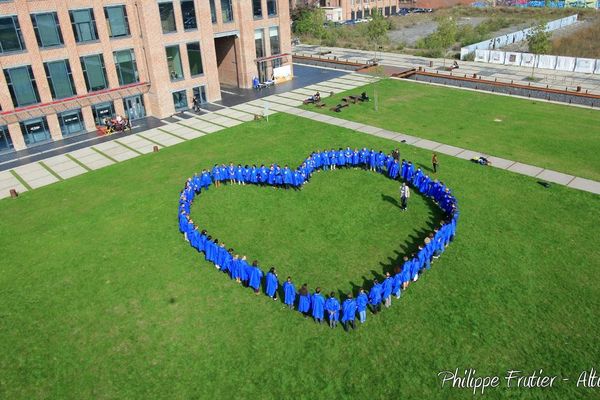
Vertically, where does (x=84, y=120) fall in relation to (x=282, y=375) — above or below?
above

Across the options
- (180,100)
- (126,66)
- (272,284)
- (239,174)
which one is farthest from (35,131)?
(272,284)

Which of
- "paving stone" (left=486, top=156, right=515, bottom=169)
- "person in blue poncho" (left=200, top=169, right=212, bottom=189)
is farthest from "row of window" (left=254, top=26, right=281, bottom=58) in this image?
"paving stone" (left=486, top=156, right=515, bottom=169)

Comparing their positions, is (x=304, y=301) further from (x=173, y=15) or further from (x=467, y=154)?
(x=173, y=15)

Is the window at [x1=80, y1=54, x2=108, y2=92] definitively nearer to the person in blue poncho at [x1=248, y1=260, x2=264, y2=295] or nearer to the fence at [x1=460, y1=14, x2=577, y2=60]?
the person in blue poncho at [x1=248, y1=260, x2=264, y2=295]

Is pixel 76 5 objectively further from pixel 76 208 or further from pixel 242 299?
pixel 242 299

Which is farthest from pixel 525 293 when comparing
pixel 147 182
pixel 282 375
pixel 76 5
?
pixel 76 5

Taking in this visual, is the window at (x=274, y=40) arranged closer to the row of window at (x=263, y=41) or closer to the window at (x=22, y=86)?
the row of window at (x=263, y=41)
